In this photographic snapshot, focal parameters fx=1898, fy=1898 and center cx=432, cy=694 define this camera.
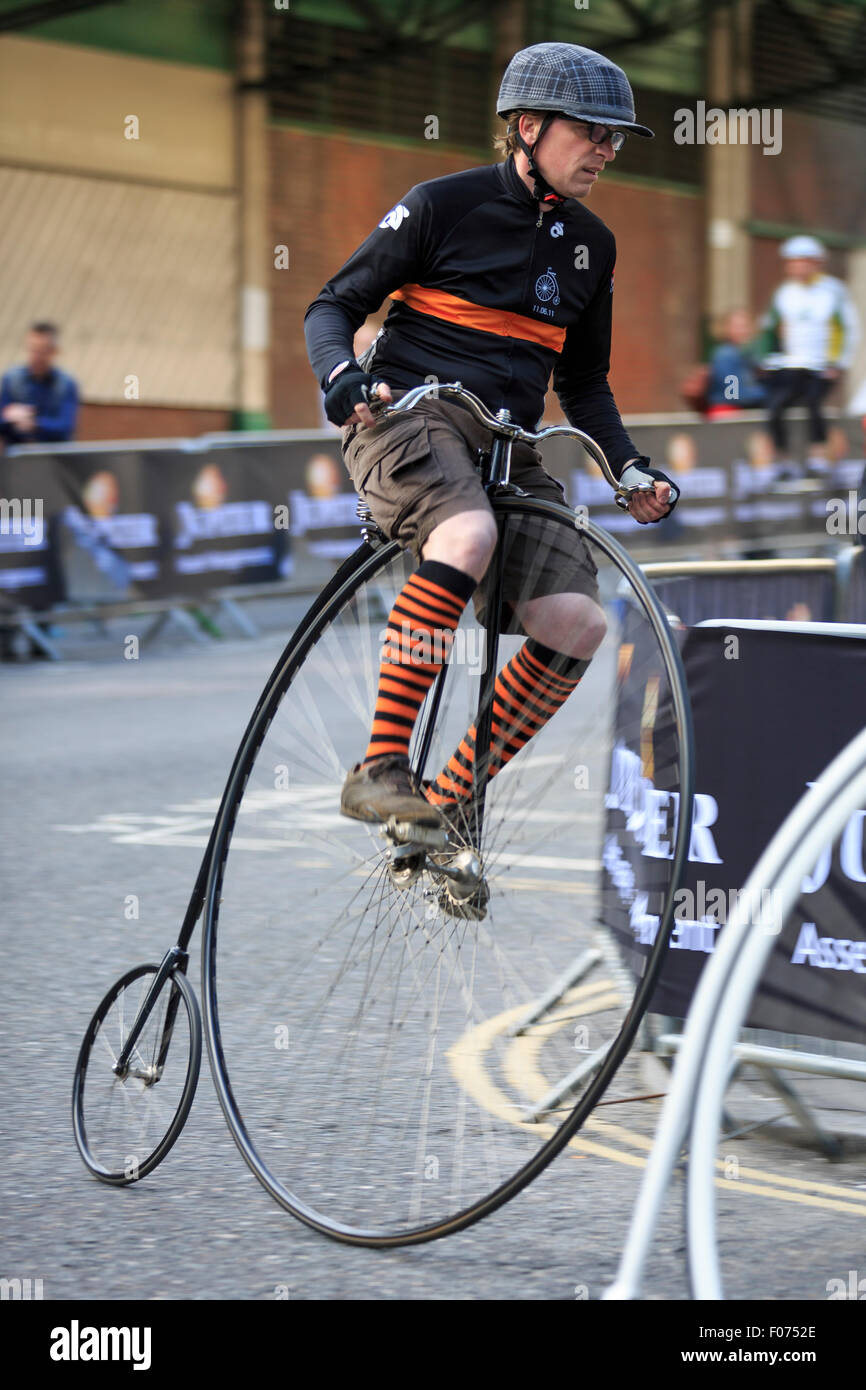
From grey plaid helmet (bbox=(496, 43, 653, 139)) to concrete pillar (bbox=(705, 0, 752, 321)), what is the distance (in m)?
29.3

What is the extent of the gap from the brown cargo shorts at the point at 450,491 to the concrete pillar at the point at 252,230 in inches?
886

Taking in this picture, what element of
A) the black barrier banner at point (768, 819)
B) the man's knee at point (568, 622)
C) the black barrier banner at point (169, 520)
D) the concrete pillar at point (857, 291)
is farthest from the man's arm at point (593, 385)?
the concrete pillar at point (857, 291)

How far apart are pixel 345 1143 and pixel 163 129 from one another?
22.3 meters

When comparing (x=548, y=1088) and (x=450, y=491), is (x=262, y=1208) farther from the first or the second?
→ (x=450, y=491)

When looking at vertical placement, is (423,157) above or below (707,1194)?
above

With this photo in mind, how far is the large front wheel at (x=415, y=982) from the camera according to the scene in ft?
13.1

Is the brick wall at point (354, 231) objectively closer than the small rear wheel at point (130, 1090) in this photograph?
No

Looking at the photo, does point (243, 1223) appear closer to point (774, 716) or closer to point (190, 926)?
point (190, 926)

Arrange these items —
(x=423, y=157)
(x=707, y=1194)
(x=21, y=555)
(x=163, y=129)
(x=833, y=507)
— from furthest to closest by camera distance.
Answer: (x=423, y=157) → (x=163, y=129) → (x=833, y=507) → (x=21, y=555) → (x=707, y=1194)

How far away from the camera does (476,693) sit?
4.32 meters

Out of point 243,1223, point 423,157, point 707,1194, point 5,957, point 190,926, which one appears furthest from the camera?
point 423,157

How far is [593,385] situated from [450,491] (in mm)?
765

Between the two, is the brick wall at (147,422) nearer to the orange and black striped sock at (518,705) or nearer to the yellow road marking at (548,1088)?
the yellow road marking at (548,1088)
